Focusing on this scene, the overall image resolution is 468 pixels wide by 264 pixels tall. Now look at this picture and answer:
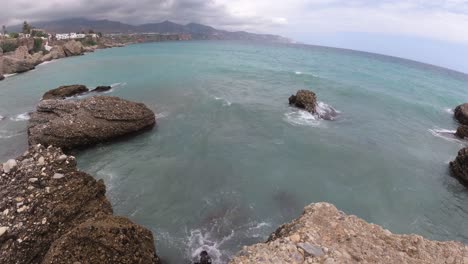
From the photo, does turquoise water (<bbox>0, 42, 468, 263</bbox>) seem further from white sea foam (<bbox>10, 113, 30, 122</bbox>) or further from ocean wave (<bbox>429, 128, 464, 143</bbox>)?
white sea foam (<bbox>10, 113, 30, 122</bbox>)

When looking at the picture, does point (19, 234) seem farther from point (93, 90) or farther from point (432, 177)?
point (93, 90)

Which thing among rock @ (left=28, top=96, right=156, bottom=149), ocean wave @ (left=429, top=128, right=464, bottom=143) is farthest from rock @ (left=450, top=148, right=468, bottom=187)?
rock @ (left=28, top=96, right=156, bottom=149)

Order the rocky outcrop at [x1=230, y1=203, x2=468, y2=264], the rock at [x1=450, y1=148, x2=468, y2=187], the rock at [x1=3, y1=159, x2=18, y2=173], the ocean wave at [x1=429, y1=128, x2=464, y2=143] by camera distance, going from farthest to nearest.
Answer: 1. the ocean wave at [x1=429, y1=128, x2=464, y2=143]
2. the rock at [x1=450, y1=148, x2=468, y2=187]
3. the rock at [x1=3, y1=159, x2=18, y2=173]
4. the rocky outcrop at [x1=230, y1=203, x2=468, y2=264]

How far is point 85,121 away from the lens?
27.4 meters

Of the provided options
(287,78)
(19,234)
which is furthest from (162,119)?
(287,78)

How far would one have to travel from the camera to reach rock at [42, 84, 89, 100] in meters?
42.9

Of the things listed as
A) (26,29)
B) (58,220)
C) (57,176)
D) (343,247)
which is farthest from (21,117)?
(26,29)

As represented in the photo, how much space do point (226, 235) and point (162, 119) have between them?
884 inches

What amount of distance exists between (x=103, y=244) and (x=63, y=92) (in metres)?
42.7

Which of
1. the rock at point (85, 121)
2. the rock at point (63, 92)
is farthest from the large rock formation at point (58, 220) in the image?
the rock at point (63, 92)

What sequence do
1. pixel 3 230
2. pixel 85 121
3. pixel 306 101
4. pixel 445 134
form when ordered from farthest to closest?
pixel 306 101, pixel 445 134, pixel 85 121, pixel 3 230

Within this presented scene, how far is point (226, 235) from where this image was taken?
16.5 meters

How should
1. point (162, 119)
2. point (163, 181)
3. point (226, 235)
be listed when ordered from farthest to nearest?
point (162, 119), point (163, 181), point (226, 235)

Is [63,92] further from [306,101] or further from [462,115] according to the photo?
[462,115]
